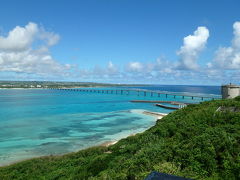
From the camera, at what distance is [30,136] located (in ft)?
92.5

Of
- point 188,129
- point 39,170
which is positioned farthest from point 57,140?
point 188,129

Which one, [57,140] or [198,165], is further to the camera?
[57,140]

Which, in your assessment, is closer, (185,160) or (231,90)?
(185,160)

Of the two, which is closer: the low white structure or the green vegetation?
the green vegetation

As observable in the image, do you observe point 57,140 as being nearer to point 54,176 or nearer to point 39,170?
point 39,170

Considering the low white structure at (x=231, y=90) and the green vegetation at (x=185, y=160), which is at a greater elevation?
the low white structure at (x=231, y=90)

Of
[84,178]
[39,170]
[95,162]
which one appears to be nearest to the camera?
[84,178]

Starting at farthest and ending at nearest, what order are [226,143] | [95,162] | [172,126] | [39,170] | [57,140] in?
[57,140], [172,126], [39,170], [95,162], [226,143]

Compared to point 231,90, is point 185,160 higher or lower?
lower

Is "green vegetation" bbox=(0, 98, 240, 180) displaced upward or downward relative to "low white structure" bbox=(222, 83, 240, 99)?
downward

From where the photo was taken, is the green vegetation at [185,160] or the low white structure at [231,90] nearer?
the green vegetation at [185,160]

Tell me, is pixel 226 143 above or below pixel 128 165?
above

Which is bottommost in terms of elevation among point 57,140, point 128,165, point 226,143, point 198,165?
point 57,140

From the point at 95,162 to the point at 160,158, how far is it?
5.95 metres
